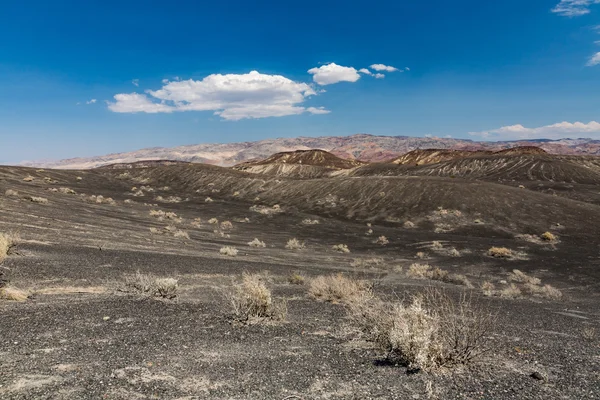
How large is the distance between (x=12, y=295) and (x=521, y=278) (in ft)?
82.5

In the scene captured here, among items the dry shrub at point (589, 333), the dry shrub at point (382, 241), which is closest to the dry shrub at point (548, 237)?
the dry shrub at point (382, 241)

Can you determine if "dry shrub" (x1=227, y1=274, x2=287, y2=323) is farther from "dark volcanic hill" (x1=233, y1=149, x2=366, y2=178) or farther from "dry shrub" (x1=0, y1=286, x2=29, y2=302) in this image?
"dark volcanic hill" (x1=233, y1=149, x2=366, y2=178)

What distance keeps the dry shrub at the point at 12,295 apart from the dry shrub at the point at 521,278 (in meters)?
23.9

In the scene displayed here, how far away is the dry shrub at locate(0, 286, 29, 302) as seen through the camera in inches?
339

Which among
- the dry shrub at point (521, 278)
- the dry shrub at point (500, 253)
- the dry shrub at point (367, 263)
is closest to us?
the dry shrub at point (521, 278)

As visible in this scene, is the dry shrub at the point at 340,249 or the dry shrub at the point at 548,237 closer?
the dry shrub at the point at 340,249

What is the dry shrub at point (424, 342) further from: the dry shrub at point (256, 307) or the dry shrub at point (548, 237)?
the dry shrub at point (548, 237)

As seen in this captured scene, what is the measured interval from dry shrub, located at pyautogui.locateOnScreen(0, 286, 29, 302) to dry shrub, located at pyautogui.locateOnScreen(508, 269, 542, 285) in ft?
78.5

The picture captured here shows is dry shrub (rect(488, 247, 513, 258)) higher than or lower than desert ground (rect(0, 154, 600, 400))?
lower

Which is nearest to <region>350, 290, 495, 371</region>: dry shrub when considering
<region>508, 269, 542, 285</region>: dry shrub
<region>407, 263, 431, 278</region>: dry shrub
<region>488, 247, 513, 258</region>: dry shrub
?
<region>407, 263, 431, 278</region>: dry shrub

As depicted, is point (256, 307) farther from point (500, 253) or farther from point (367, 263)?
point (500, 253)

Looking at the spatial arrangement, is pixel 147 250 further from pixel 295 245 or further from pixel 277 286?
pixel 295 245

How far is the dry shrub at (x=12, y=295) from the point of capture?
28.3 ft

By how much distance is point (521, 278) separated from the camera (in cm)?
2217
